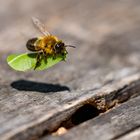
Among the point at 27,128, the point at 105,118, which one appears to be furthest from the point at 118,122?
the point at 27,128

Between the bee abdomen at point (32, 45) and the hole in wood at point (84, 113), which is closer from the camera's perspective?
the hole in wood at point (84, 113)

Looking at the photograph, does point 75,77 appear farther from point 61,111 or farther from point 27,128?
point 27,128

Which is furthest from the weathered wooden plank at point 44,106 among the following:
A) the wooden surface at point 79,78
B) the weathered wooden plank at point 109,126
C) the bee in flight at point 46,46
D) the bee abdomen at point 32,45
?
the bee abdomen at point 32,45

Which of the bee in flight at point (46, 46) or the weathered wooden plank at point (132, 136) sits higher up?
the bee in flight at point (46, 46)

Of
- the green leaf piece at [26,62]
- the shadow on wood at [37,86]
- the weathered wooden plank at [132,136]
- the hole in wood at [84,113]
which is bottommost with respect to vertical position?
the weathered wooden plank at [132,136]

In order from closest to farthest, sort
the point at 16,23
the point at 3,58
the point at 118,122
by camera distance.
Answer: the point at 118,122
the point at 3,58
the point at 16,23

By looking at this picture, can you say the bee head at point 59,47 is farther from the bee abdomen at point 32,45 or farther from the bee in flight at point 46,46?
the bee abdomen at point 32,45

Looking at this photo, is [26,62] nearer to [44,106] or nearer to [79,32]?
[44,106]
